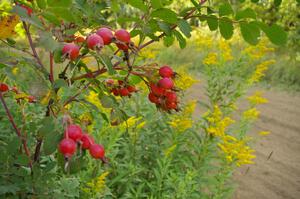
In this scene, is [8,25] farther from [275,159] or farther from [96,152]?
[275,159]

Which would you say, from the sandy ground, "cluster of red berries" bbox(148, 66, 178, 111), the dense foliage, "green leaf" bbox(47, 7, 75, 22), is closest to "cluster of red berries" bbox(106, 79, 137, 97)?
the dense foliage

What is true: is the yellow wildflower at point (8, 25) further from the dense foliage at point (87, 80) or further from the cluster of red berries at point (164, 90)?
the cluster of red berries at point (164, 90)

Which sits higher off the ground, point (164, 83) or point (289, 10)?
point (164, 83)

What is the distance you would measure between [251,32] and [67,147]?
2.13ft

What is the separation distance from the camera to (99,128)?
2.72m

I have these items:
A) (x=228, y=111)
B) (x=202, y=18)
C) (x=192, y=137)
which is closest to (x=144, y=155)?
(x=192, y=137)

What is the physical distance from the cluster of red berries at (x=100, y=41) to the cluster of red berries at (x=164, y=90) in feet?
0.42

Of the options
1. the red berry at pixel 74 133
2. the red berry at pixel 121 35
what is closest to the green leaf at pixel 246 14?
the red berry at pixel 121 35

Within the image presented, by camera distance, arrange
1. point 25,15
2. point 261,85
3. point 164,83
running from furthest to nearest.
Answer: point 261,85, point 164,83, point 25,15

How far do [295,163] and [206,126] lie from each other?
1.99 metres

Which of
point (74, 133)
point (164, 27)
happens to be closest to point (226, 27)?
point (164, 27)

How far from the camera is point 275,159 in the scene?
479 centimetres

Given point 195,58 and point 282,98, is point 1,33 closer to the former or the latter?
point 282,98

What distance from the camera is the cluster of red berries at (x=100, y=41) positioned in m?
0.86
